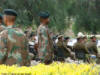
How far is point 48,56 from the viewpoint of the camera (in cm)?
932

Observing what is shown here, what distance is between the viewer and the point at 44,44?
9281mm

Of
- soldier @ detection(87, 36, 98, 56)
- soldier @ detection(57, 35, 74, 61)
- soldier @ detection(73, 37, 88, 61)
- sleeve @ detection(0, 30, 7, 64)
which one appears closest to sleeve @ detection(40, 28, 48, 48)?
sleeve @ detection(0, 30, 7, 64)

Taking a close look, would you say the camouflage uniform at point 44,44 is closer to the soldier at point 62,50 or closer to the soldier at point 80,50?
the soldier at point 62,50

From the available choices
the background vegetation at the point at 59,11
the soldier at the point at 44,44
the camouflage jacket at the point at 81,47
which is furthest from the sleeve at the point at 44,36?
the background vegetation at the point at 59,11

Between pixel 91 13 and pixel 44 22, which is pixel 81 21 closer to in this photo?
pixel 91 13

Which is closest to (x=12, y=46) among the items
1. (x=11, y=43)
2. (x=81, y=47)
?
(x=11, y=43)

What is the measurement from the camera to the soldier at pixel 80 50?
14.0m

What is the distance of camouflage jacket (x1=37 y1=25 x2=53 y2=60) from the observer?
364 inches

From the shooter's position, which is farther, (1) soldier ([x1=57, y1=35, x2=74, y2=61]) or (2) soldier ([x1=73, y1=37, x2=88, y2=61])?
(2) soldier ([x1=73, y1=37, x2=88, y2=61])

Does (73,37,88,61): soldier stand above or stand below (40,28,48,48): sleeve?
below

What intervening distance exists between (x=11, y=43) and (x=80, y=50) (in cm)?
822

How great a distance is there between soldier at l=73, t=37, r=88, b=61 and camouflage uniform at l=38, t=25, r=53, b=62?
4689 millimetres

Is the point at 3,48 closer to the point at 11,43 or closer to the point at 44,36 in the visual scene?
the point at 11,43

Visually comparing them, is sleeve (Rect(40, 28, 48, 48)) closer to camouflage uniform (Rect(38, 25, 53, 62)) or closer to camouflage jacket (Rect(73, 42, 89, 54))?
camouflage uniform (Rect(38, 25, 53, 62))
